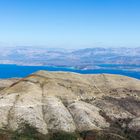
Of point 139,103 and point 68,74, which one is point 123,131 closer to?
point 139,103

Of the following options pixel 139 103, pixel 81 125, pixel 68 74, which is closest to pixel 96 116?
pixel 81 125

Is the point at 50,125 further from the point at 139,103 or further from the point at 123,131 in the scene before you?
the point at 139,103

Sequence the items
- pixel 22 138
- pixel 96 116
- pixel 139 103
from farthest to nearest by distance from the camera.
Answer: pixel 139 103 < pixel 96 116 < pixel 22 138

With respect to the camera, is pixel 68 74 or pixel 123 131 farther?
pixel 68 74

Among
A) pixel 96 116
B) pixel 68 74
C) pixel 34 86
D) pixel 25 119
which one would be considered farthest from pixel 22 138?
pixel 68 74

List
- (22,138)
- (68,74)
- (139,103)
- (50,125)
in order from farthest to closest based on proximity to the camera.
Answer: (68,74), (139,103), (50,125), (22,138)

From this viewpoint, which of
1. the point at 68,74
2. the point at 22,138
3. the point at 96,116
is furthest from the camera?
the point at 68,74
